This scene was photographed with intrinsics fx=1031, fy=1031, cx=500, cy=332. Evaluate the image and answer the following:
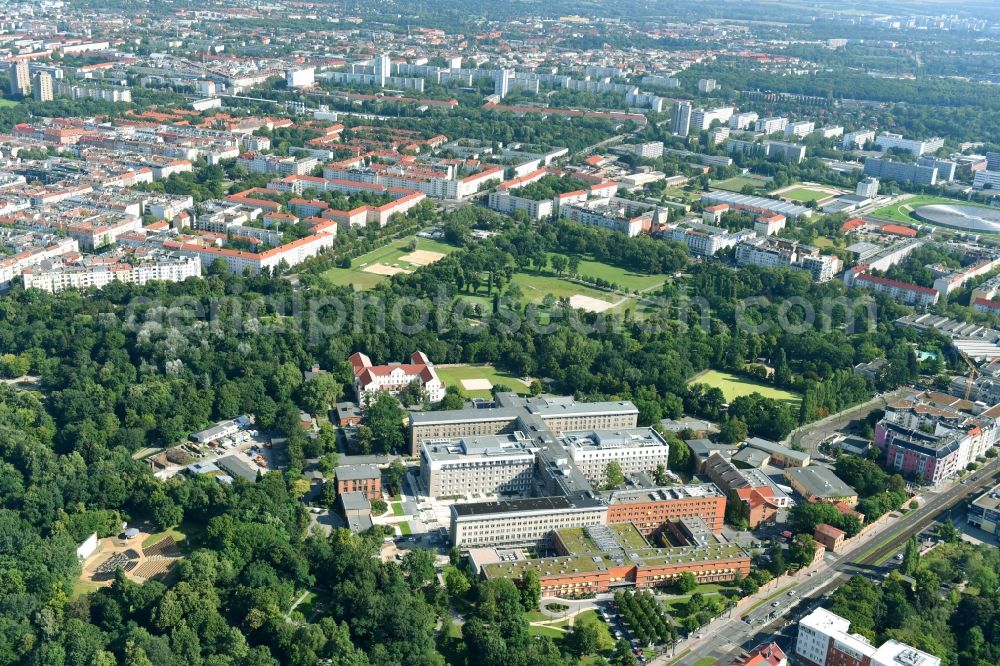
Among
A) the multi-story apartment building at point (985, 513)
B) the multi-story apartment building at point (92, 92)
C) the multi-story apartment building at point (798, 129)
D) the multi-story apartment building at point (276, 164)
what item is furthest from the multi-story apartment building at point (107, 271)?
the multi-story apartment building at point (798, 129)

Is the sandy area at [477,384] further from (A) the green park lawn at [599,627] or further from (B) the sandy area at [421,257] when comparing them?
(B) the sandy area at [421,257]

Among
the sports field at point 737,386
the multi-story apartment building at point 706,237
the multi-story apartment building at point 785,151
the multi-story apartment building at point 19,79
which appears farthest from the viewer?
the multi-story apartment building at point 19,79

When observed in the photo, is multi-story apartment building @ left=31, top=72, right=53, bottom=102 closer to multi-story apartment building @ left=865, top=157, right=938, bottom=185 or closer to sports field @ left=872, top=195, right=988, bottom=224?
sports field @ left=872, top=195, right=988, bottom=224

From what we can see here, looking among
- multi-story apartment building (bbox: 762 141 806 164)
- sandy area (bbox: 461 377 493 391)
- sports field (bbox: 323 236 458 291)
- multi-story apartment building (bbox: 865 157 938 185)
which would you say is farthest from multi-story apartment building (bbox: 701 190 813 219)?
sandy area (bbox: 461 377 493 391)

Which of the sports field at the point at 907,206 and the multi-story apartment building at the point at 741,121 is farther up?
the multi-story apartment building at the point at 741,121

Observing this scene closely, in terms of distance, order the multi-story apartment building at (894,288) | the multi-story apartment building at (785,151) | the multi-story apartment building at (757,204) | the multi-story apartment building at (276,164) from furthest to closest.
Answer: the multi-story apartment building at (785,151) < the multi-story apartment building at (276,164) < the multi-story apartment building at (757,204) < the multi-story apartment building at (894,288)
